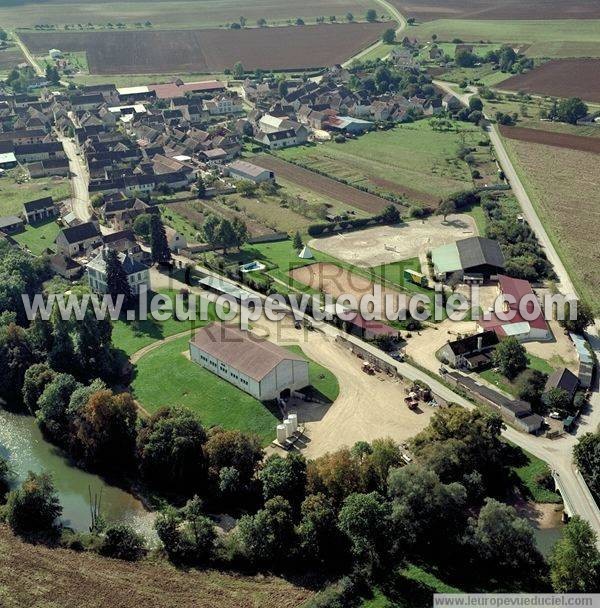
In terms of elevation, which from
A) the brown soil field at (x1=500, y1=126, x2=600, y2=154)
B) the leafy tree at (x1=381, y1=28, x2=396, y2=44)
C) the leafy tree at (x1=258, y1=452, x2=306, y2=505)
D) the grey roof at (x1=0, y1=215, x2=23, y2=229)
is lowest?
the grey roof at (x1=0, y1=215, x2=23, y2=229)

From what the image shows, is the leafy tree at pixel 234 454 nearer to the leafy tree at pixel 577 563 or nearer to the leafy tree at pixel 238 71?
the leafy tree at pixel 577 563

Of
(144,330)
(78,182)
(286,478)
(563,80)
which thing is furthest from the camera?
(563,80)

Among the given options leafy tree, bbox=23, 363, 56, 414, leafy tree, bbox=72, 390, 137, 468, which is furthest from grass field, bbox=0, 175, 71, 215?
leafy tree, bbox=72, 390, 137, 468

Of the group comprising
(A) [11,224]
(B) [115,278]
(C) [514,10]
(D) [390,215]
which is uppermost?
(C) [514,10]

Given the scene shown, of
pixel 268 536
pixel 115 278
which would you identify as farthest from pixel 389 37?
pixel 268 536

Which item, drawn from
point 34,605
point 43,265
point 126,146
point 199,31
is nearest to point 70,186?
point 126,146

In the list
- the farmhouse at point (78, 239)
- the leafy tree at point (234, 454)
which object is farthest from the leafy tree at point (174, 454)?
the farmhouse at point (78, 239)

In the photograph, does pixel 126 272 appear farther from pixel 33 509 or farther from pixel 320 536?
pixel 320 536

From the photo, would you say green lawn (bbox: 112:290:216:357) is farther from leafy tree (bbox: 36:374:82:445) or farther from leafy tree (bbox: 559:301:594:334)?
leafy tree (bbox: 559:301:594:334)

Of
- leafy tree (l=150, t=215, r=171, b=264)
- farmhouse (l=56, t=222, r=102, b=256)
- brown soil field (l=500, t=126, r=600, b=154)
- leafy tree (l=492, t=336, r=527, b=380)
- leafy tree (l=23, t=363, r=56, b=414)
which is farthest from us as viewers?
brown soil field (l=500, t=126, r=600, b=154)
